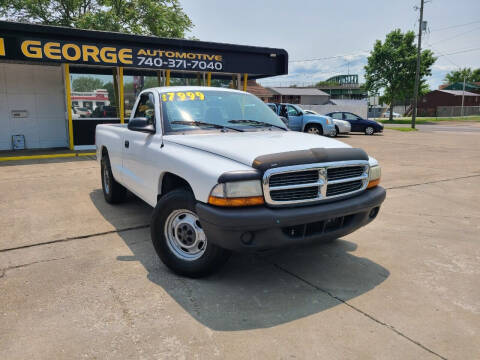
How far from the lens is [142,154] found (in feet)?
14.2

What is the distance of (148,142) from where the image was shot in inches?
167

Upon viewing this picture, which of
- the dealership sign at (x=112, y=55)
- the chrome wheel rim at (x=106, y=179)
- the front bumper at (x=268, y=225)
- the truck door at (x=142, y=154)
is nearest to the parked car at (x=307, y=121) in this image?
the dealership sign at (x=112, y=55)

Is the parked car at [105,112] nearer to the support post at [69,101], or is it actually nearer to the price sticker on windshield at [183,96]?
the support post at [69,101]

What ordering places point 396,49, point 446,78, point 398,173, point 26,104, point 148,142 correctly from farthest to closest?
point 446,78, point 396,49, point 26,104, point 398,173, point 148,142

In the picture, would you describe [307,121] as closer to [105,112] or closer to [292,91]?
[105,112]

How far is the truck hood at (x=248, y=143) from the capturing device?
10.6ft

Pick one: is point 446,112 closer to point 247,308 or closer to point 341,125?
point 341,125

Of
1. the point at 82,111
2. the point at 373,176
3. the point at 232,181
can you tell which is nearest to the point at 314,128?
the point at 82,111

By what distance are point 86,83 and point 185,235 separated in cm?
1166

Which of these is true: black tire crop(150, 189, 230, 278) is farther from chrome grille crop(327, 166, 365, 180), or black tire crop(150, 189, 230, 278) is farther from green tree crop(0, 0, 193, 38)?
green tree crop(0, 0, 193, 38)

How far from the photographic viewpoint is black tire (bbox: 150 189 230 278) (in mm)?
3285

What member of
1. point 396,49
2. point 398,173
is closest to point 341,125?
point 398,173

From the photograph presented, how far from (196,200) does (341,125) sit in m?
19.9

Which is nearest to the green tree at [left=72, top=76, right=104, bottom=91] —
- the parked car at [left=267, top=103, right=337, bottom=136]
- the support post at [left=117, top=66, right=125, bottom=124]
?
the support post at [left=117, top=66, right=125, bottom=124]
